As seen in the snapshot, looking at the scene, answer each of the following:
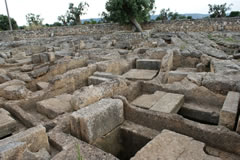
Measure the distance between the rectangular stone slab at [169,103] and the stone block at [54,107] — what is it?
1954 mm

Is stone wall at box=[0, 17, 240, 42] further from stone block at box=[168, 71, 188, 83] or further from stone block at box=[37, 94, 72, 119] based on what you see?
stone block at box=[37, 94, 72, 119]

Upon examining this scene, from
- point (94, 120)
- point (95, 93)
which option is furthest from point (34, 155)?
point (95, 93)

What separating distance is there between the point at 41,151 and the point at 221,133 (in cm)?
260

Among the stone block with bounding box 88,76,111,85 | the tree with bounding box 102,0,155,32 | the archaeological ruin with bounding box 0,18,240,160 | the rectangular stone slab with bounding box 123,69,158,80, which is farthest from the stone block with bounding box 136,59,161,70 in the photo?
the tree with bounding box 102,0,155,32

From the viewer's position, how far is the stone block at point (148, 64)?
6.06 metres

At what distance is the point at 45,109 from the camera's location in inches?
158

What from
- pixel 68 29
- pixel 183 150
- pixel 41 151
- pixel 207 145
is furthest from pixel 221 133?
pixel 68 29

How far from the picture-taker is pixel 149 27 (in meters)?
20.0

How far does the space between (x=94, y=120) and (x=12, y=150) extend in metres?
1.14

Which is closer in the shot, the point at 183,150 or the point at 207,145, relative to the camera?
the point at 183,150

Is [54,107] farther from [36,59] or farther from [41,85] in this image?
[36,59]

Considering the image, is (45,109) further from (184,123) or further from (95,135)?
(184,123)

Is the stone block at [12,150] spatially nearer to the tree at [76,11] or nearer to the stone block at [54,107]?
the stone block at [54,107]

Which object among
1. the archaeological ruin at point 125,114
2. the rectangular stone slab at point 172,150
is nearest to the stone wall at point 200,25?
the archaeological ruin at point 125,114
